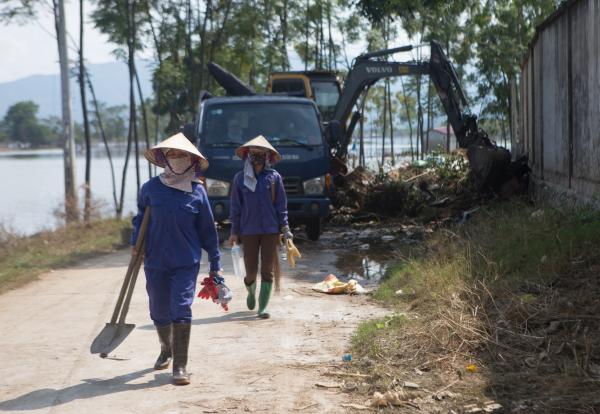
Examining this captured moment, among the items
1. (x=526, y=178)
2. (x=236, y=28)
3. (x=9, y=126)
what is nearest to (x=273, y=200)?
(x=526, y=178)

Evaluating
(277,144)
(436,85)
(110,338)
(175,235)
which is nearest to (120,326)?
(110,338)

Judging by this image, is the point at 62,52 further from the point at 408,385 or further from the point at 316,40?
the point at 408,385

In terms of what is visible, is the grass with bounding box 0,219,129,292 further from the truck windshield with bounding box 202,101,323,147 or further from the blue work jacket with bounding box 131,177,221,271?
the blue work jacket with bounding box 131,177,221,271

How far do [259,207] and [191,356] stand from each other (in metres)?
2.00

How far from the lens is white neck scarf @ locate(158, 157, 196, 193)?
6.26 m

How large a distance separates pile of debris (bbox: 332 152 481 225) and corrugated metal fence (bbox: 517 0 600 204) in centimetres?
198

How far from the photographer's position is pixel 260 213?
8516mm

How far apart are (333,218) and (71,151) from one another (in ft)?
25.2

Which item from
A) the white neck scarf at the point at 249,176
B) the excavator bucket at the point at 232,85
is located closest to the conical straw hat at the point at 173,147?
the white neck scarf at the point at 249,176

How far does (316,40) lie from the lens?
33.8 metres

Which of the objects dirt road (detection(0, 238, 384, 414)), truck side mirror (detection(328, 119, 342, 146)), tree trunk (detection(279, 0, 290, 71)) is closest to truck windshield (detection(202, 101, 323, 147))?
truck side mirror (detection(328, 119, 342, 146))

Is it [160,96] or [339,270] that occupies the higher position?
[160,96]

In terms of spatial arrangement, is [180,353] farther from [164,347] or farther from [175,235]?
[175,235]

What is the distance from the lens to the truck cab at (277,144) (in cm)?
1377
